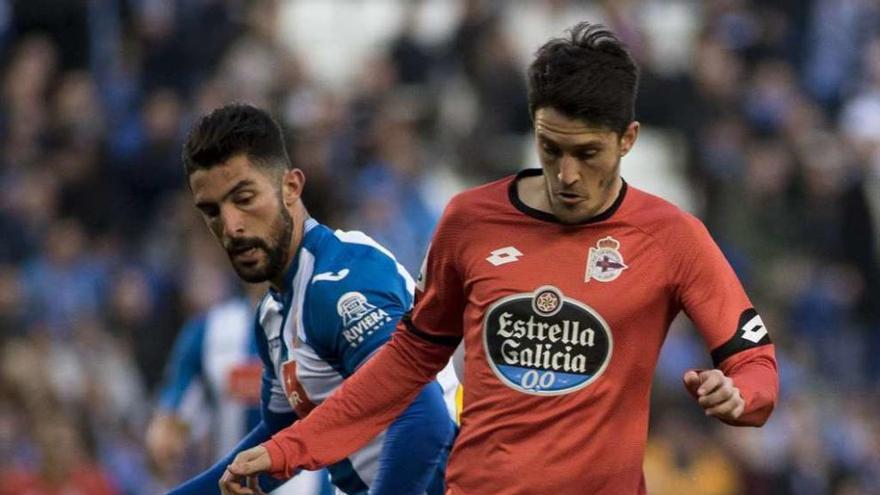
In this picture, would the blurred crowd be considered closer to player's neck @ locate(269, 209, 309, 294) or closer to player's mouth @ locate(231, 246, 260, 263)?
player's neck @ locate(269, 209, 309, 294)

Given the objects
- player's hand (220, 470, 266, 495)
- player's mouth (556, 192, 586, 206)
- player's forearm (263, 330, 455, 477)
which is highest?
player's mouth (556, 192, 586, 206)

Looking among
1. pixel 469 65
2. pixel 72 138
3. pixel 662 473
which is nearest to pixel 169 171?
pixel 72 138

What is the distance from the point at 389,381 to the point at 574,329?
0.60 meters

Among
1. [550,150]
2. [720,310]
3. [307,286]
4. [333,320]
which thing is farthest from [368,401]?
[720,310]

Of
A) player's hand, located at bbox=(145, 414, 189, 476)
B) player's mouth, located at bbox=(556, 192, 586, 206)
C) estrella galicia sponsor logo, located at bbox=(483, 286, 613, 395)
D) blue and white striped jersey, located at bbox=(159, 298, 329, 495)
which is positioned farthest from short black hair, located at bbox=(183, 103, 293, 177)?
blue and white striped jersey, located at bbox=(159, 298, 329, 495)

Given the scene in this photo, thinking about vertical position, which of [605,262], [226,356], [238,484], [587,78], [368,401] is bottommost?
[226,356]

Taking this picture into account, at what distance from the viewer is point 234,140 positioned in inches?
243

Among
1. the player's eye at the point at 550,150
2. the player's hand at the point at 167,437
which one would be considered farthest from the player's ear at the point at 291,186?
the player's hand at the point at 167,437

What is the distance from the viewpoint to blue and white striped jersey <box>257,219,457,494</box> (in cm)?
602

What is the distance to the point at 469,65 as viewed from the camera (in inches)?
653

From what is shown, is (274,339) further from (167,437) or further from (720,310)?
(167,437)

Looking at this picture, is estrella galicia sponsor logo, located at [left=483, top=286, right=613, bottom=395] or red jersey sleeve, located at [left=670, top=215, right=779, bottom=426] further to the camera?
estrella galicia sponsor logo, located at [left=483, top=286, right=613, bottom=395]

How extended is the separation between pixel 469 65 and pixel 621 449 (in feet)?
37.0

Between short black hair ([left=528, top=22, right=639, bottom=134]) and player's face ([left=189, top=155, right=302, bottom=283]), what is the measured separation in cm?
105
